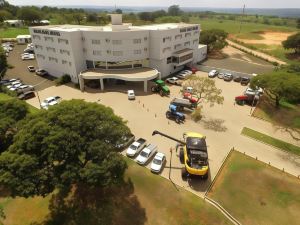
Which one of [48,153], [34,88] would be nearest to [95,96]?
[34,88]

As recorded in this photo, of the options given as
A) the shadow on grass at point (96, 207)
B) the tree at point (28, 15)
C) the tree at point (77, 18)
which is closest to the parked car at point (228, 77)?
the shadow on grass at point (96, 207)

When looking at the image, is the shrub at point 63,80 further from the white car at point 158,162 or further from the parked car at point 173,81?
the white car at point 158,162

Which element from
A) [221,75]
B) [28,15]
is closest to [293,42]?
[221,75]

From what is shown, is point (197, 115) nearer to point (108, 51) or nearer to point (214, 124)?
point (214, 124)

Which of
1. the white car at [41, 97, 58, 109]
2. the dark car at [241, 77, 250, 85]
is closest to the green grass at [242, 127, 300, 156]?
the dark car at [241, 77, 250, 85]

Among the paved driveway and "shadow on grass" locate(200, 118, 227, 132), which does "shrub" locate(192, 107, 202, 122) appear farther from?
the paved driveway
